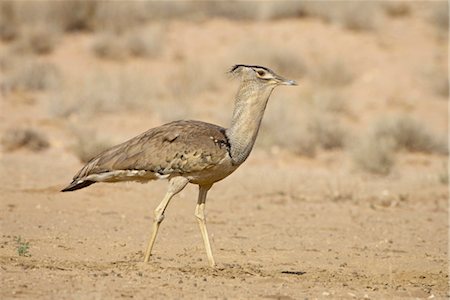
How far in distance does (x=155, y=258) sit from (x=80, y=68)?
13976mm

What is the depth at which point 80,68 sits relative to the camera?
21422 mm

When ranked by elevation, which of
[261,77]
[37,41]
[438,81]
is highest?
[261,77]

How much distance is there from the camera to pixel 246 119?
23.8ft

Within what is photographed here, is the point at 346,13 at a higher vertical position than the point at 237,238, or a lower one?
higher

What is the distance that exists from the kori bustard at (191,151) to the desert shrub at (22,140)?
25.0 feet

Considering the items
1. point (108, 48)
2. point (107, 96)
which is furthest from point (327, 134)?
point (108, 48)

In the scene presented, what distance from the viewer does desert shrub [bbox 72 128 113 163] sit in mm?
13914

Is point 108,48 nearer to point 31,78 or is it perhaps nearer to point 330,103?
point 31,78

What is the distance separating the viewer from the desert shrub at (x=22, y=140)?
14.8 metres

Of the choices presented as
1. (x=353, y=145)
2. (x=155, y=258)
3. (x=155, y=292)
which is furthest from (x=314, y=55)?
(x=155, y=292)

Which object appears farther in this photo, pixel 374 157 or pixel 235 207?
pixel 374 157

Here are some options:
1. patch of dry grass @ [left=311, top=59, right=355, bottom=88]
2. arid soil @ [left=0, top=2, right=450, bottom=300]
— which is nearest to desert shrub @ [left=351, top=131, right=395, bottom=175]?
arid soil @ [left=0, top=2, right=450, bottom=300]

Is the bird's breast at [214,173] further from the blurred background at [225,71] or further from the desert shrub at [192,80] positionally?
the desert shrub at [192,80]

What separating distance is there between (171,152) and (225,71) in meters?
13.0
